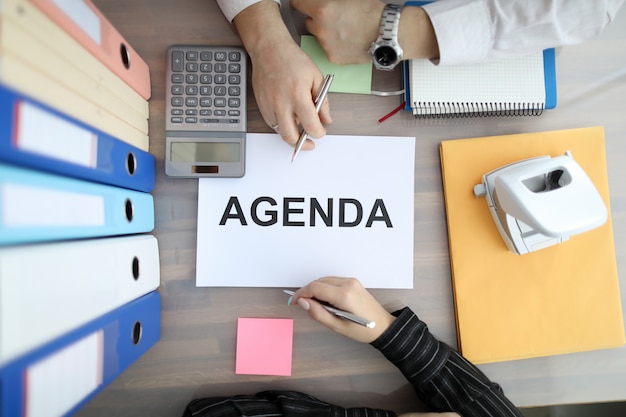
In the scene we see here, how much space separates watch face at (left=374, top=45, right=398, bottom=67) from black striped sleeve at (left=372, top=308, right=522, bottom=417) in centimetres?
40

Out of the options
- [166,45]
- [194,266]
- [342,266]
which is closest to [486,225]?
[342,266]

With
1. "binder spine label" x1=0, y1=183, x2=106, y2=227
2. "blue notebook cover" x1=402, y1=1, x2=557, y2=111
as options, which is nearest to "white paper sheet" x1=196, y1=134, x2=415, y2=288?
"blue notebook cover" x1=402, y1=1, x2=557, y2=111

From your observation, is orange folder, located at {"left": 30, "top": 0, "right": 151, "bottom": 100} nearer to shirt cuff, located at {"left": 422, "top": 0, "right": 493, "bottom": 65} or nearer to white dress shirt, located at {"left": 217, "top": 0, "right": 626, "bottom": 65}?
white dress shirt, located at {"left": 217, "top": 0, "right": 626, "bottom": 65}

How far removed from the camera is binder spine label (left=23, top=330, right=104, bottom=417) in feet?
1.16

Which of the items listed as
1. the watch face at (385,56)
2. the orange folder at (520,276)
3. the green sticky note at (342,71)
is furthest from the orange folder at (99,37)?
the orange folder at (520,276)

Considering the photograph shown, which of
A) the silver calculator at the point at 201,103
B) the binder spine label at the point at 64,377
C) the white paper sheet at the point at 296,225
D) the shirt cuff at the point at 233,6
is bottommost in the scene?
the binder spine label at the point at 64,377

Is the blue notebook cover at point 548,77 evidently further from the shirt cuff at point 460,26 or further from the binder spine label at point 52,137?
the binder spine label at point 52,137

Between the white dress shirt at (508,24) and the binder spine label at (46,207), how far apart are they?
0.39m

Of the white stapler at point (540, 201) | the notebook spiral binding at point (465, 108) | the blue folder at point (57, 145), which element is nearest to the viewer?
the blue folder at point (57, 145)

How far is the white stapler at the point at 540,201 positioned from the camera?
0.57 metres

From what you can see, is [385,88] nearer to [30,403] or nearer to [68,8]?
[68,8]

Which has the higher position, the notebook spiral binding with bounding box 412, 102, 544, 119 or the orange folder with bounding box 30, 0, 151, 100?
the orange folder with bounding box 30, 0, 151, 100

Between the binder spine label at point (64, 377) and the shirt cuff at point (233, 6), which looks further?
the shirt cuff at point (233, 6)

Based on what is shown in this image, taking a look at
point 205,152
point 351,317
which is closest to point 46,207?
point 205,152
